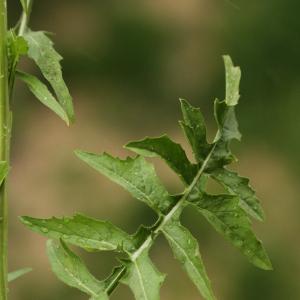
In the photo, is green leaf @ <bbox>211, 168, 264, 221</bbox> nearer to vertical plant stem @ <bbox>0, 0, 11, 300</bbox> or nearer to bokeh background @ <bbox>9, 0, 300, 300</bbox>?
vertical plant stem @ <bbox>0, 0, 11, 300</bbox>

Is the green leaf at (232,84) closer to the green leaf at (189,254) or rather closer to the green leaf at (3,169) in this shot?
the green leaf at (189,254)

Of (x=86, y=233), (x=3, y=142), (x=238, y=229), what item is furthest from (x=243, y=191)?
(x=3, y=142)

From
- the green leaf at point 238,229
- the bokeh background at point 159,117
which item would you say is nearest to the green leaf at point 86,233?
the green leaf at point 238,229

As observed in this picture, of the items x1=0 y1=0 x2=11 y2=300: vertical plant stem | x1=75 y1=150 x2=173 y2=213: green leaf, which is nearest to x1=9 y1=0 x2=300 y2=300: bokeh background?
x1=75 y1=150 x2=173 y2=213: green leaf

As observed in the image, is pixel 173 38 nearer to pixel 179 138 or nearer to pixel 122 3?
pixel 122 3

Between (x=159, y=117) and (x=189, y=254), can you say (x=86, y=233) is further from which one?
(x=159, y=117)

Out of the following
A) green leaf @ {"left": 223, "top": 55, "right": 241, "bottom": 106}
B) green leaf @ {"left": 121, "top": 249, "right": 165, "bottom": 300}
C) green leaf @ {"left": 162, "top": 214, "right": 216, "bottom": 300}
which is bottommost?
green leaf @ {"left": 121, "top": 249, "right": 165, "bottom": 300}

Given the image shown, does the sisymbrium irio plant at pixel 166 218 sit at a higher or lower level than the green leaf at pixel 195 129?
lower
